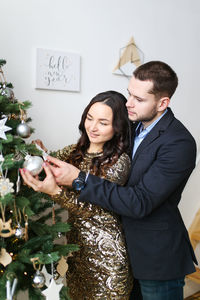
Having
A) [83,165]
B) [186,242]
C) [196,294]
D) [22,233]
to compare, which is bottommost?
[196,294]

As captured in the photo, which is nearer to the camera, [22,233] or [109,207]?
[22,233]

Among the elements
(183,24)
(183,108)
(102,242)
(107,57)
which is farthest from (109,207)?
(183,24)

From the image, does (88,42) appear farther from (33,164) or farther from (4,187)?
(4,187)

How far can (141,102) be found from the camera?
1.35 metres

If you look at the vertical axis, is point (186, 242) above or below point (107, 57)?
below

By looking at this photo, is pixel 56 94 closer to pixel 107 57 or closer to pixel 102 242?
pixel 107 57

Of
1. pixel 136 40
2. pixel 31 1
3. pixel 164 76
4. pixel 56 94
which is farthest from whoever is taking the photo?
pixel 136 40

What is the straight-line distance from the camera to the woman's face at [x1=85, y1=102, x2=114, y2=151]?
1.30 m

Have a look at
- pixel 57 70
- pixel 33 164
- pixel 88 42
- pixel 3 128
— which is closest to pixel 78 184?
pixel 33 164

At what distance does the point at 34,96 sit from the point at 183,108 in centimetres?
123

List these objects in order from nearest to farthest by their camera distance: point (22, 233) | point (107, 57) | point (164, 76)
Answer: point (22, 233), point (164, 76), point (107, 57)

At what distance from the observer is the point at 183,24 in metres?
2.30

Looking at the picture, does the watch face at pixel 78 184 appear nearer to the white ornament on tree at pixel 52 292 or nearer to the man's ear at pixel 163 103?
the white ornament on tree at pixel 52 292

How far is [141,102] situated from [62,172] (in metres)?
0.47
